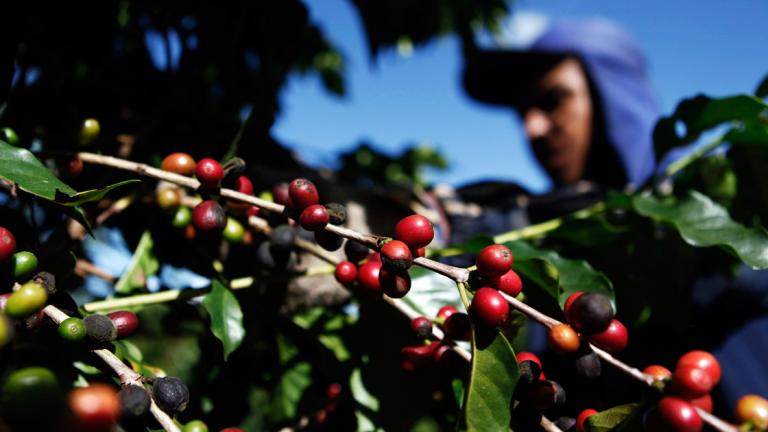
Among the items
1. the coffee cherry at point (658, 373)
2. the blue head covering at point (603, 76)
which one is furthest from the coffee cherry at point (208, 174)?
the blue head covering at point (603, 76)

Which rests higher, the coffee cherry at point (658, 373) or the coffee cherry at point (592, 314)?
the coffee cherry at point (592, 314)

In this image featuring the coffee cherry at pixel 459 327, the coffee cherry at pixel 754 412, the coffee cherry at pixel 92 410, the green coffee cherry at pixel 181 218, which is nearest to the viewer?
the coffee cherry at pixel 92 410

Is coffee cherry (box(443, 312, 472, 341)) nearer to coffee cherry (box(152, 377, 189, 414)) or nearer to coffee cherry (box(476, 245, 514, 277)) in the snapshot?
coffee cherry (box(476, 245, 514, 277))

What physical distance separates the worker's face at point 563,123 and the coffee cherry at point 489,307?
2.48 meters

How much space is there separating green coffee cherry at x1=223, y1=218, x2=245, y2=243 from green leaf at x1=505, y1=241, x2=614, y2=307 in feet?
1.57

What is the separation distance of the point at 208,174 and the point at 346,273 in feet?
0.84

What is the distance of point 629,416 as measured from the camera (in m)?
0.53

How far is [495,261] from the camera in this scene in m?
0.58

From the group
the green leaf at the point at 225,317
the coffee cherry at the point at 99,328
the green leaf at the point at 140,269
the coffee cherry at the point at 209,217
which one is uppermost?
the coffee cherry at the point at 209,217

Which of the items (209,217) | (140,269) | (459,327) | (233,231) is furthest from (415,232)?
(140,269)

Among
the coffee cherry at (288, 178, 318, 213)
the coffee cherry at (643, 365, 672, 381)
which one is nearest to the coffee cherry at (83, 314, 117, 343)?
the coffee cherry at (288, 178, 318, 213)

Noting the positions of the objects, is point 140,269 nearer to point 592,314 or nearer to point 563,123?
point 592,314

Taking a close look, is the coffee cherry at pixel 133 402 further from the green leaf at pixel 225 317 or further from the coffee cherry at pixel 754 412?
the coffee cherry at pixel 754 412

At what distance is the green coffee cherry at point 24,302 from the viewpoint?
48 cm
